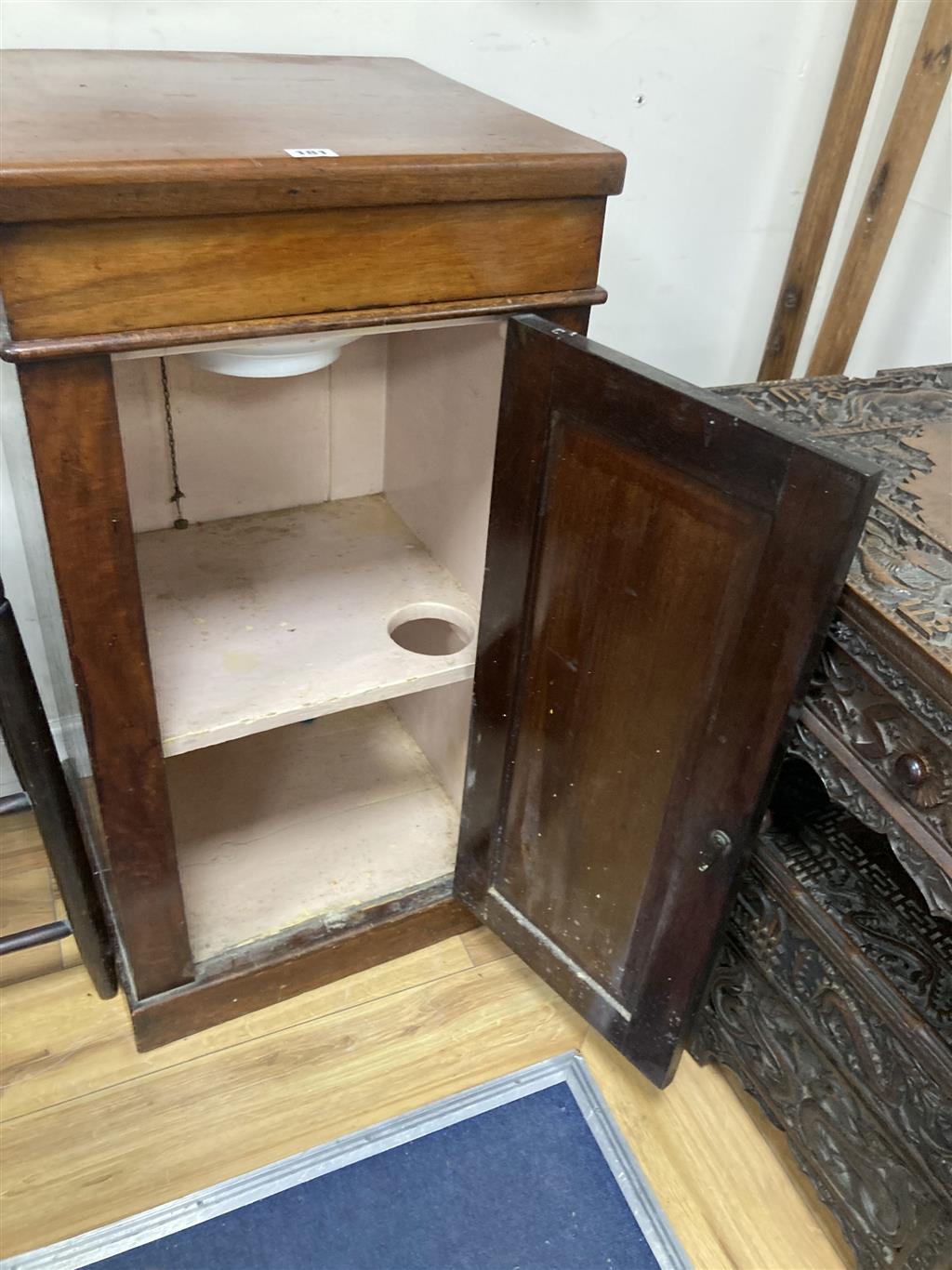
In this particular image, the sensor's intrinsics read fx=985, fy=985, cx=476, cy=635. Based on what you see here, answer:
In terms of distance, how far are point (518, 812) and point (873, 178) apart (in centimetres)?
94

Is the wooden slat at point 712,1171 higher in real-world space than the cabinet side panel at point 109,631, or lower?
lower

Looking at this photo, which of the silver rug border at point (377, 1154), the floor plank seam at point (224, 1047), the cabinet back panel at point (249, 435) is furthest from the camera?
the cabinet back panel at point (249, 435)

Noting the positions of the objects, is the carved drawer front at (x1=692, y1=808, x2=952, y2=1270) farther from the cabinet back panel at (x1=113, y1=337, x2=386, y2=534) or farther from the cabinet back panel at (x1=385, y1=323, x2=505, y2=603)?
the cabinet back panel at (x1=113, y1=337, x2=386, y2=534)

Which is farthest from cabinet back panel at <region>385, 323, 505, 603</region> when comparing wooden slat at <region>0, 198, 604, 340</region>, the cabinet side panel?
the cabinet side panel

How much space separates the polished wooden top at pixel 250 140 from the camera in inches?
27.6

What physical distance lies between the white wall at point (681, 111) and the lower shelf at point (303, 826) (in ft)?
1.33

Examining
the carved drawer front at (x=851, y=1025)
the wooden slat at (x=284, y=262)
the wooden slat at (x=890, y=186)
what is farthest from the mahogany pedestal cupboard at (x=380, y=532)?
the wooden slat at (x=890, y=186)

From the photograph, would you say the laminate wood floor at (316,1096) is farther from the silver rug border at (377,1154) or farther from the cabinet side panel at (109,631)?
the cabinet side panel at (109,631)

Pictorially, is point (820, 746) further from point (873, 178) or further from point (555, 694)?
point (873, 178)

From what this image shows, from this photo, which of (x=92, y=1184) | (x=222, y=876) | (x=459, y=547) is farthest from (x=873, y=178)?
(x=92, y=1184)

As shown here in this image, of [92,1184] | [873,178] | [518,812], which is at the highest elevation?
[873,178]

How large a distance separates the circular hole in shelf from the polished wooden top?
1.78 ft

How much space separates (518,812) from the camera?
1142mm

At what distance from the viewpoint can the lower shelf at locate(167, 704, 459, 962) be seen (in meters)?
1.30
